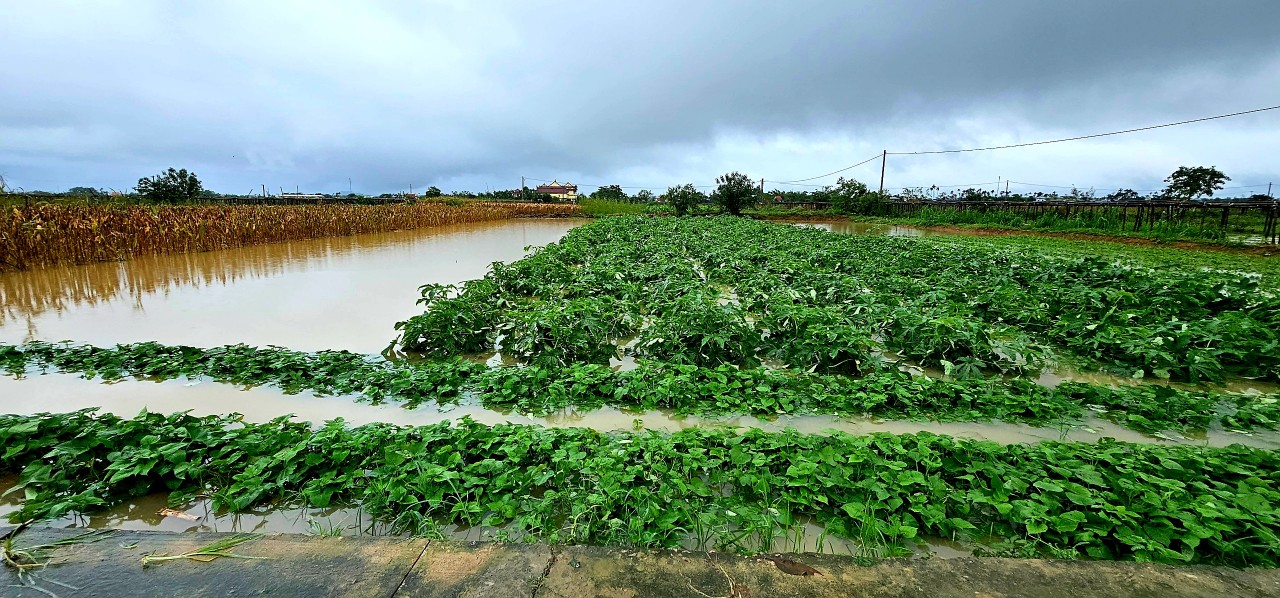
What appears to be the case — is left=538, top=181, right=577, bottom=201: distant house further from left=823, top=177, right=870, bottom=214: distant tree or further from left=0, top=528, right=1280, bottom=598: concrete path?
left=0, top=528, right=1280, bottom=598: concrete path

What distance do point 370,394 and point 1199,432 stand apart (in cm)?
643

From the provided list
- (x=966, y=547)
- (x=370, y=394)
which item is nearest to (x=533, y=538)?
(x=966, y=547)

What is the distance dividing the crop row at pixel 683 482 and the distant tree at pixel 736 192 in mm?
38148

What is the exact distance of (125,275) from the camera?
11.1 metres

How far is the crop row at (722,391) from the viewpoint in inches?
157

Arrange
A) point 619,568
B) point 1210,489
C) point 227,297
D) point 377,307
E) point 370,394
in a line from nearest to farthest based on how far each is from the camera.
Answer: point 619,568
point 1210,489
point 370,394
point 377,307
point 227,297

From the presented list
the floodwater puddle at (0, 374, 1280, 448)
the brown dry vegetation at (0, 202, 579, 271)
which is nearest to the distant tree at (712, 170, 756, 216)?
the brown dry vegetation at (0, 202, 579, 271)

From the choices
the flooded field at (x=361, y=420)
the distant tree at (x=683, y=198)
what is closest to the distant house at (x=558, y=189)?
the distant tree at (x=683, y=198)

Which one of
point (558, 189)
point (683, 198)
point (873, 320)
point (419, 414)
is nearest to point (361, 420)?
point (419, 414)

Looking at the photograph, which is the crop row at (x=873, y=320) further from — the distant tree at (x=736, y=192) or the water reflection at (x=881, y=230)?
the distant tree at (x=736, y=192)

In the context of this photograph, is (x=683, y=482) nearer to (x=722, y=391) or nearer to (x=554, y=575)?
(x=554, y=575)

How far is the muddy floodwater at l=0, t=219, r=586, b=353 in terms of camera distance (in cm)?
671

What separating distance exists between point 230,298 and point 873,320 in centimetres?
1023

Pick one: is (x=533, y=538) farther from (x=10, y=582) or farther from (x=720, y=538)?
(x=10, y=582)
